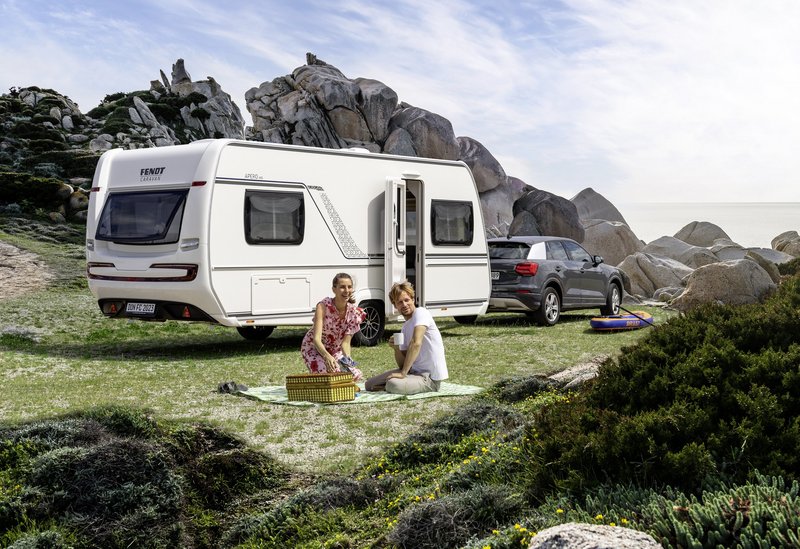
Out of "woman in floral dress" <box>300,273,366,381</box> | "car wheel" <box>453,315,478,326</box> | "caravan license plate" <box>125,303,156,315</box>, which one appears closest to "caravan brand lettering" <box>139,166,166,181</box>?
"caravan license plate" <box>125,303,156,315</box>

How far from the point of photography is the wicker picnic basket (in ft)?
29.0

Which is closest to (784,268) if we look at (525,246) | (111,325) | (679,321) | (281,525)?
(525,246)

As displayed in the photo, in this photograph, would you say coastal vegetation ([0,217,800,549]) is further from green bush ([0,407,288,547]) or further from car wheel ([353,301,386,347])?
car wheel ([353,301,386,347])

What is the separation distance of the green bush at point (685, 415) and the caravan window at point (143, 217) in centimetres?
813

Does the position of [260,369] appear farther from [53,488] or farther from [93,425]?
[53,488]

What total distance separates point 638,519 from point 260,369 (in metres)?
7.89

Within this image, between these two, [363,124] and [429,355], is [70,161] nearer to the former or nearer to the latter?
[363,124]

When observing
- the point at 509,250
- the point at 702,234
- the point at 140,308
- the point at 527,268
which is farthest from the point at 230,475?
the point at 702,234

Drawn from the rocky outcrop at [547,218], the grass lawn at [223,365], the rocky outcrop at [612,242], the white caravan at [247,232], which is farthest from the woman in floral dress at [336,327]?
the rocky outcrop at [547,218]

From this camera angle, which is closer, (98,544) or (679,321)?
(98,544)

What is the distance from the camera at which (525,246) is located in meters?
17.4

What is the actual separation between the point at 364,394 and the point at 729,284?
43.4 feet

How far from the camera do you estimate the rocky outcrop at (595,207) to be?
4722cm

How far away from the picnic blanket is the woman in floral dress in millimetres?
415
